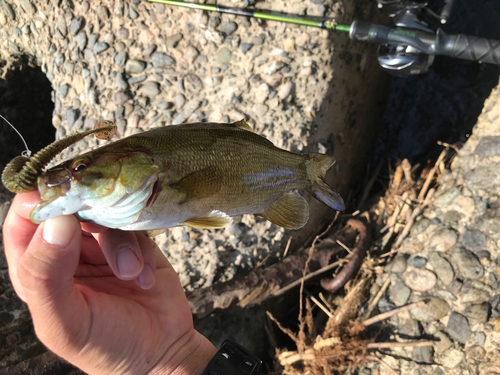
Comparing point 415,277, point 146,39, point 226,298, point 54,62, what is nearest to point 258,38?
point 146,39

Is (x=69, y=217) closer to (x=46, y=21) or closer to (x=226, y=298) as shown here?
(x=226, y=298)

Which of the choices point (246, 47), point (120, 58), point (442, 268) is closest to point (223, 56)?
point (246, 47)

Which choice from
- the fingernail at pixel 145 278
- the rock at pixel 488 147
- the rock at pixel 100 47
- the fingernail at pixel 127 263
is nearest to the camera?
the fingernail at pixel 127 263

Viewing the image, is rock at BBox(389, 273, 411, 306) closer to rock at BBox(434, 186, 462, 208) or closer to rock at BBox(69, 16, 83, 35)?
rock at BBox(434, 186, 462, 208)

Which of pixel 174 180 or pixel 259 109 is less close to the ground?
pixel 174 180

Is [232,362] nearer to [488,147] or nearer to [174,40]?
[174,40]

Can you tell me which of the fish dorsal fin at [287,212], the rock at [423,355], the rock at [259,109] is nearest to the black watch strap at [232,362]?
the fish dorsal fin at [287,212]

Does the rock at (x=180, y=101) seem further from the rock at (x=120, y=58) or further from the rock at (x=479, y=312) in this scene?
the rock at (x=479, y=312)
